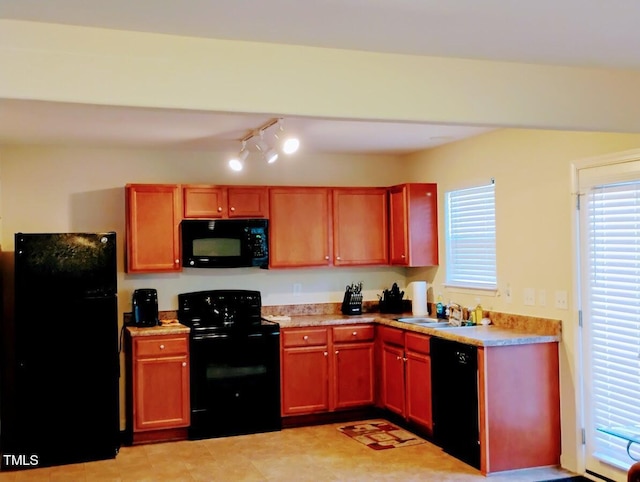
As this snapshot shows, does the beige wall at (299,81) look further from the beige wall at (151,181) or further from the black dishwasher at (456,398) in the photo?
the beige wall at (151,181)

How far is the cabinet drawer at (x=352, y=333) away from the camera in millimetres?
5996

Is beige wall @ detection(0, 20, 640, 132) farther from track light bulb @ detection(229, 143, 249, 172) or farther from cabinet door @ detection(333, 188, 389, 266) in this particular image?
cabinet door @ detection(333, 188, 389, 266)

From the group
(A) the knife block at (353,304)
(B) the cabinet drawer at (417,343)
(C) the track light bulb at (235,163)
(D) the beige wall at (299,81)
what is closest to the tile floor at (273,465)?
(B) the cabinet drawer at (417,343)

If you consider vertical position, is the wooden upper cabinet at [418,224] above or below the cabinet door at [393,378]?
above

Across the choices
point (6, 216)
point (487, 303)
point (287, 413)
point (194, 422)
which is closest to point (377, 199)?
point (487, 303)

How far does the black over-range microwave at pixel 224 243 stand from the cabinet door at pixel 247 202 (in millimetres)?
69

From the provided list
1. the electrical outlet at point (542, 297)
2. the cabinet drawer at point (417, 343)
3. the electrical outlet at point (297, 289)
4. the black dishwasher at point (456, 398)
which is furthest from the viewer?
the electrical outlet at point (297, 289)

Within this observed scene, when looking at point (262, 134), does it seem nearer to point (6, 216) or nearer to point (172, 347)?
point (172, 347)

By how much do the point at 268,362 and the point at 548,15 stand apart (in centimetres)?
388

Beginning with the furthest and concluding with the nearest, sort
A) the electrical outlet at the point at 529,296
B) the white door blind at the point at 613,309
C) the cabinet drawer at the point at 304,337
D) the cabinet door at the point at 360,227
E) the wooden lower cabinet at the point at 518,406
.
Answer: the cabinet door at the point at 360,227
the cabinet drawer at the point at 304,337
the electrical outlet at the point at 529,296
the wooden lower cabinet at the point at 518,406
the white door blind at the point at 613,309

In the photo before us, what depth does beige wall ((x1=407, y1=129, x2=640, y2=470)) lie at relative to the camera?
14.9 feet

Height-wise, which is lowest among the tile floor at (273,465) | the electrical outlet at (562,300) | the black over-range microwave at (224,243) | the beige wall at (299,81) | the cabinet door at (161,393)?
the tile floor at (273,465)

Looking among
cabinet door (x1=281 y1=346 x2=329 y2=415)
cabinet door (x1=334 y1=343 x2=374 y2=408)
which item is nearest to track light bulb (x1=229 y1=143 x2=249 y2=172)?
cabinet door (x1=281 y1=346 x2=329 y2=415)

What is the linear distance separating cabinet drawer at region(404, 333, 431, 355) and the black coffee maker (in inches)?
81.9
